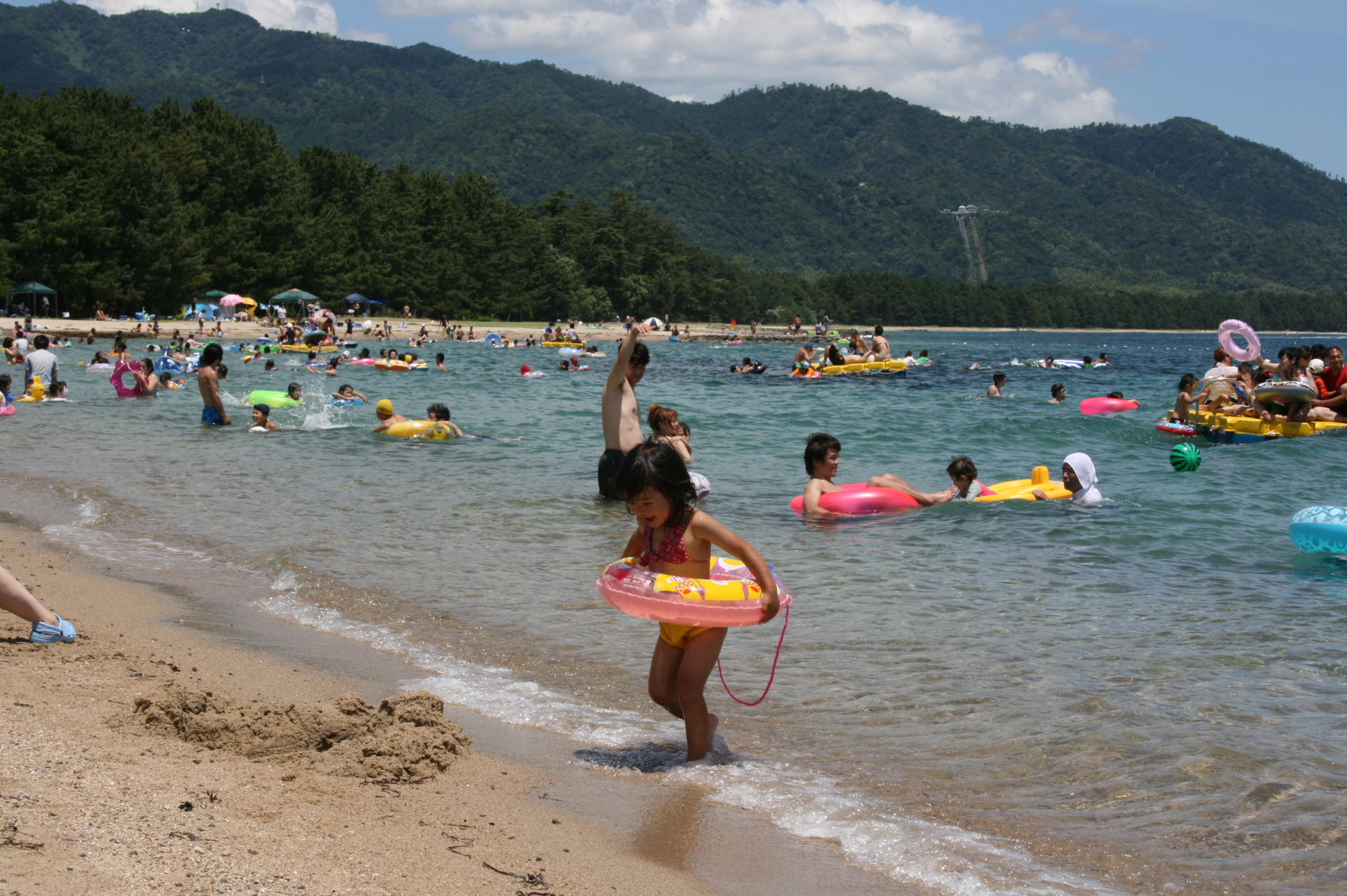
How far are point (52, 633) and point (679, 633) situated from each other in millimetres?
2505

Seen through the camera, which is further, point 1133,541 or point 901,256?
point 901,256

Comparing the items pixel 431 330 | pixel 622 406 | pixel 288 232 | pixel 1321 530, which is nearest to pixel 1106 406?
pixel 1321 530

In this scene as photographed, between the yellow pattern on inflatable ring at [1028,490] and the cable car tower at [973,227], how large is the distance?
536ft

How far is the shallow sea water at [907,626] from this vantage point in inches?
133

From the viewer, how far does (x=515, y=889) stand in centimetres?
263

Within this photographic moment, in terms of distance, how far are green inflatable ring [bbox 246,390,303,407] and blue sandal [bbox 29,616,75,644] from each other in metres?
12.6

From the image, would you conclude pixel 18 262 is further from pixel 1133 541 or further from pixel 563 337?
pixel 1133 541

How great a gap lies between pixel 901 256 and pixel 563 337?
131 metres

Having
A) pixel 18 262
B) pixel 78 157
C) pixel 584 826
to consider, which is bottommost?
pixel 584 826

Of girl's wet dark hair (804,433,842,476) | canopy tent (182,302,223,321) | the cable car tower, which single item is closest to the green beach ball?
girl's wet dark hair (804,433,842,476)

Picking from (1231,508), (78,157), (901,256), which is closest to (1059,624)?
(1231,508)

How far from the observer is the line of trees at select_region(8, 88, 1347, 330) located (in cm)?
4350

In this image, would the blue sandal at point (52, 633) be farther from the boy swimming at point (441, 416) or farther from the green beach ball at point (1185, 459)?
the green beach ball at point (1185, 459)

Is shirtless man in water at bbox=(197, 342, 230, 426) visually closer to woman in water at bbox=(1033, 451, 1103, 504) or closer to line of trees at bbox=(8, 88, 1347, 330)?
woman in water at bbox=(1033, 451, 1103, 504)
